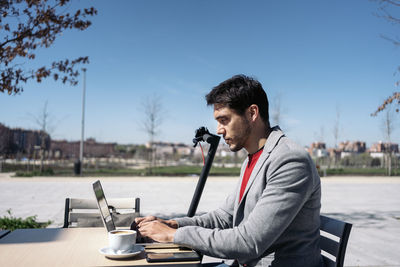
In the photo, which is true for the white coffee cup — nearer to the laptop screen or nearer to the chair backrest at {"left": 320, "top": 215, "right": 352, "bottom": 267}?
the laptop screen

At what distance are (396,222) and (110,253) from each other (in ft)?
23.9

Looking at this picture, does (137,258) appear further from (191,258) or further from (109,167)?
(109,167)

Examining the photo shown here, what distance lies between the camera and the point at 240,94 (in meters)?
1.85

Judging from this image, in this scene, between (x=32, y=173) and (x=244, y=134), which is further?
(x=32, y=173)

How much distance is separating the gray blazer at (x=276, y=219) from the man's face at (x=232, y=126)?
0.55 ft

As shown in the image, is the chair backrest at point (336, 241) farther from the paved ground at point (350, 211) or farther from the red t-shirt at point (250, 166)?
the paved ground at point (350, 211)

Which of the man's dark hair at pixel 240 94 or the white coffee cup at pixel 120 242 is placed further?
the man's dark hair at pixel 240 94

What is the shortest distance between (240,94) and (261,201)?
586mm

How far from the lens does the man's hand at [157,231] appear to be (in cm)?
180

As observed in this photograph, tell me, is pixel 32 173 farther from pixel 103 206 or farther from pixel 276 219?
pixel 276 219

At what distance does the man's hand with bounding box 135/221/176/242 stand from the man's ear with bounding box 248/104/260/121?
2.41 feet

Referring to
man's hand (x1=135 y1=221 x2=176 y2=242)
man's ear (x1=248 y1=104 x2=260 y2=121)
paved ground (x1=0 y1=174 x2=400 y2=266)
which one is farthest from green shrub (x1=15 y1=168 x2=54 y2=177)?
man's ear (x1=248 y1=104 x2=260 y2=121)

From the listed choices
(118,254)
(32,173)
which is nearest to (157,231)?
(118,254)

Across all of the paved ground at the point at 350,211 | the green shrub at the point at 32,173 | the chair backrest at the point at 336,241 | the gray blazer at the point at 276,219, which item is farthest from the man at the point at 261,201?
the green shrub at the point at 32,173
